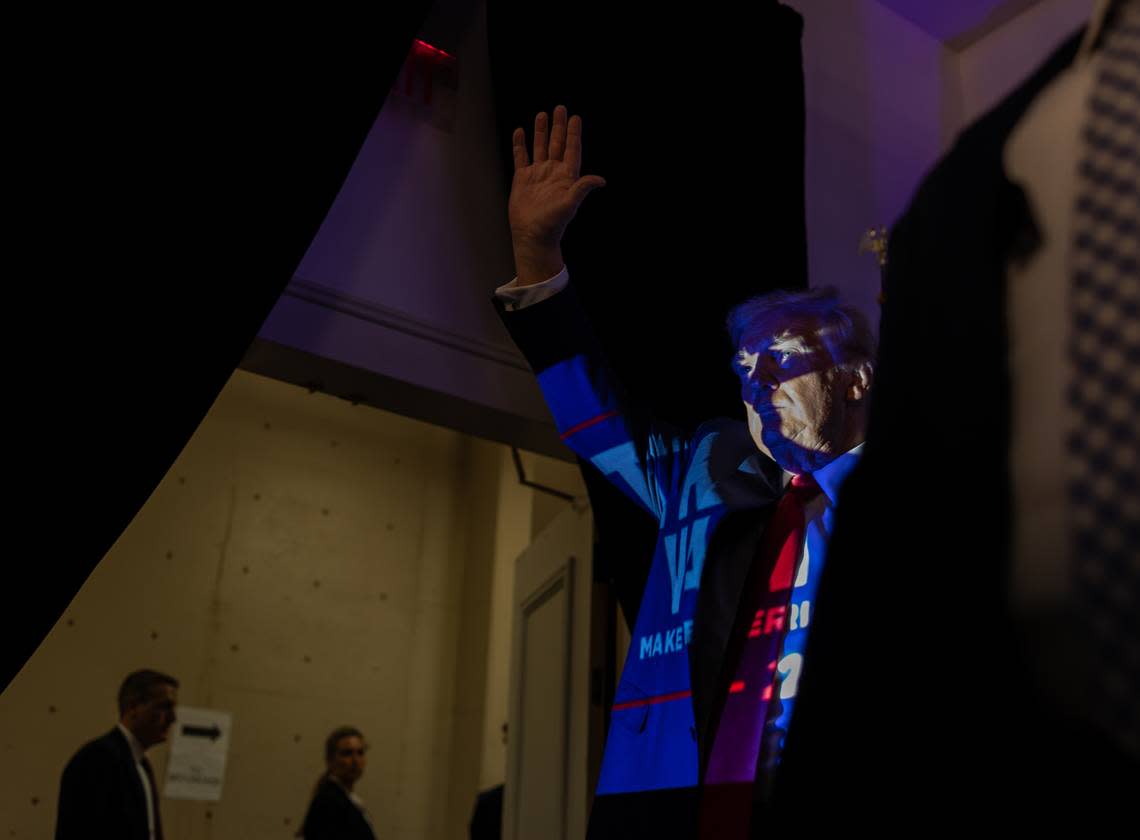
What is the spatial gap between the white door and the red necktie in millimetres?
1367

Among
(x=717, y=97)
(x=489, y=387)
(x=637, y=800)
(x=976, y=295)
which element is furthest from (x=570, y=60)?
(x=976, y=295)

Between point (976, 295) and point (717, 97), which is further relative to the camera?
point (717, 97)

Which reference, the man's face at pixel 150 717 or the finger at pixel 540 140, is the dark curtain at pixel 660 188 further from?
the man's face at pixel 150 717

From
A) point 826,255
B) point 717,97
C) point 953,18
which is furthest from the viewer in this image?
point 953,18

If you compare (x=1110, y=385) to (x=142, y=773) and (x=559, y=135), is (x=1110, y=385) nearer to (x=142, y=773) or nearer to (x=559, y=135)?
(x=559, y=135)

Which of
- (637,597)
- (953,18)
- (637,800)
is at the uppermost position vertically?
(953,18)

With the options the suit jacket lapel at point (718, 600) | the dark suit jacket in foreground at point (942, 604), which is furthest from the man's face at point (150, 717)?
the dark suit jacket in foreground at point (942, 604)

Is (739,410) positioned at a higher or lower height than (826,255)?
lower

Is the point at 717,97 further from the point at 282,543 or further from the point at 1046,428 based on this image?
the point at 282,543

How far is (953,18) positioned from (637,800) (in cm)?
305

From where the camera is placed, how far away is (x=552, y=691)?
3104mm

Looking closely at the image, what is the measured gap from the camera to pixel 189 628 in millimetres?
5707

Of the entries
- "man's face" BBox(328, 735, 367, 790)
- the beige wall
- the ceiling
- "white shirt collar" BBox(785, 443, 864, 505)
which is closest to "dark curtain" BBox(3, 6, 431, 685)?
"white shirt collar" BBox(785, 443, 864, 505)

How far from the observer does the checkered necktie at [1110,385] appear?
0.56m
